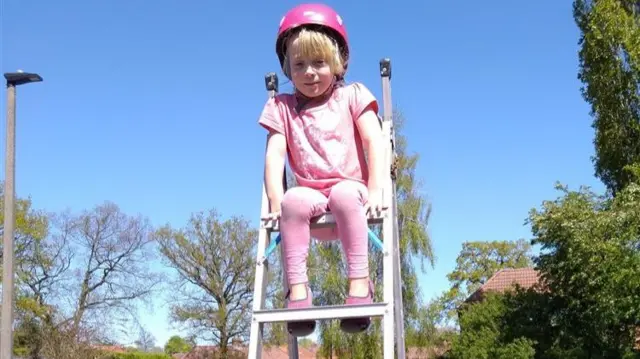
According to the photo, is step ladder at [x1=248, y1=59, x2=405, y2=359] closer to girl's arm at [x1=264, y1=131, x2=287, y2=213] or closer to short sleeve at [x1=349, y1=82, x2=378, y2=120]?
girl's arm at [x1=264, y1=131, x2=287, y2=213]

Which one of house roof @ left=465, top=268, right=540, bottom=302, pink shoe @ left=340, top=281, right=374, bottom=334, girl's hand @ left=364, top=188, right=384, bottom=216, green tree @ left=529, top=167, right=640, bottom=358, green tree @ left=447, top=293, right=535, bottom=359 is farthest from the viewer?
house roof @ left=465, top=268, right=540, bottom=302

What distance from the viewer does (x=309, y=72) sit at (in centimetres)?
422

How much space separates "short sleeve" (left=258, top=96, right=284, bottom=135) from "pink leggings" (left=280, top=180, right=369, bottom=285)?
1.66ft

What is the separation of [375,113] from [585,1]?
2239 centimetres

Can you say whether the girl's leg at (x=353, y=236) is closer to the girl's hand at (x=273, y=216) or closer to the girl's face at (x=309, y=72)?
the girl's hand at (x=273, y=216)

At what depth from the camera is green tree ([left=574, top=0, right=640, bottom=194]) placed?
22156 millimetres

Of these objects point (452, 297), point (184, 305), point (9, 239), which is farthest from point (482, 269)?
point (9, 239)

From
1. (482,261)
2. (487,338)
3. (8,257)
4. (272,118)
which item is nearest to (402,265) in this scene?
(487,338)

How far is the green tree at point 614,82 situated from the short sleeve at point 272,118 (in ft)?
64.4

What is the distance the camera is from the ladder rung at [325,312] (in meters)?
3.71

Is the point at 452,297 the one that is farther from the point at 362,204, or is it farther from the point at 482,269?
the point at 362,204

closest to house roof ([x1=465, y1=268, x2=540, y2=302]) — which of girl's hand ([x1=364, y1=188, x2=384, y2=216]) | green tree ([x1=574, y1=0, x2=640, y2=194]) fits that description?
green tree ([x1=574, y1=0, x2=640, y2=194])

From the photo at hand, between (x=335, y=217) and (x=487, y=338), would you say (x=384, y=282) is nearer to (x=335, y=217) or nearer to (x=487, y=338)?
(x=335, y=217)

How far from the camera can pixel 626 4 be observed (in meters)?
24.4
